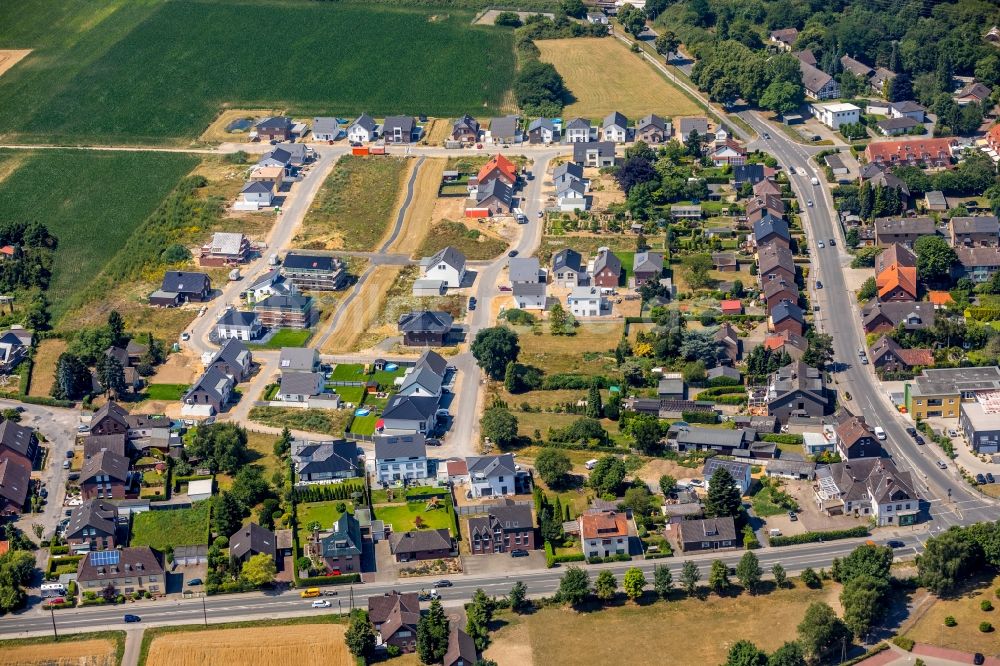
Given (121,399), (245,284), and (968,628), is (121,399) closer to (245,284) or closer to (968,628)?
(245,284)

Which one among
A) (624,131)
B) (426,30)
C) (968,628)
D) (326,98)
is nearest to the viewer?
(968,628)

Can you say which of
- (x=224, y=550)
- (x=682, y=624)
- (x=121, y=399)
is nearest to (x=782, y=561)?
(x=682, y=624)

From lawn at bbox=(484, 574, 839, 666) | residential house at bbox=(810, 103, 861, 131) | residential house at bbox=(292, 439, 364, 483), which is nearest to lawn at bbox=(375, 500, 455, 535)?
residential house at bbox=(292, 439, 364, 483)

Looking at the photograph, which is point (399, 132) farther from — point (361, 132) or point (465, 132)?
point (465, 132)

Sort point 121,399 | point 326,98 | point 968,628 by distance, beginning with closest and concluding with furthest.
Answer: point 968,628, point 121,399, point 326,98

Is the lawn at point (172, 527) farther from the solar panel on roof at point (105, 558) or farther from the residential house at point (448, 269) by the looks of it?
the residential house at point (448, 269)

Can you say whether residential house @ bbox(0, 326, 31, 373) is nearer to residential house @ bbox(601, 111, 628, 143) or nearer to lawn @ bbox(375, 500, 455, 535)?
lawn @ bbox(375, 500, 455, 535)
